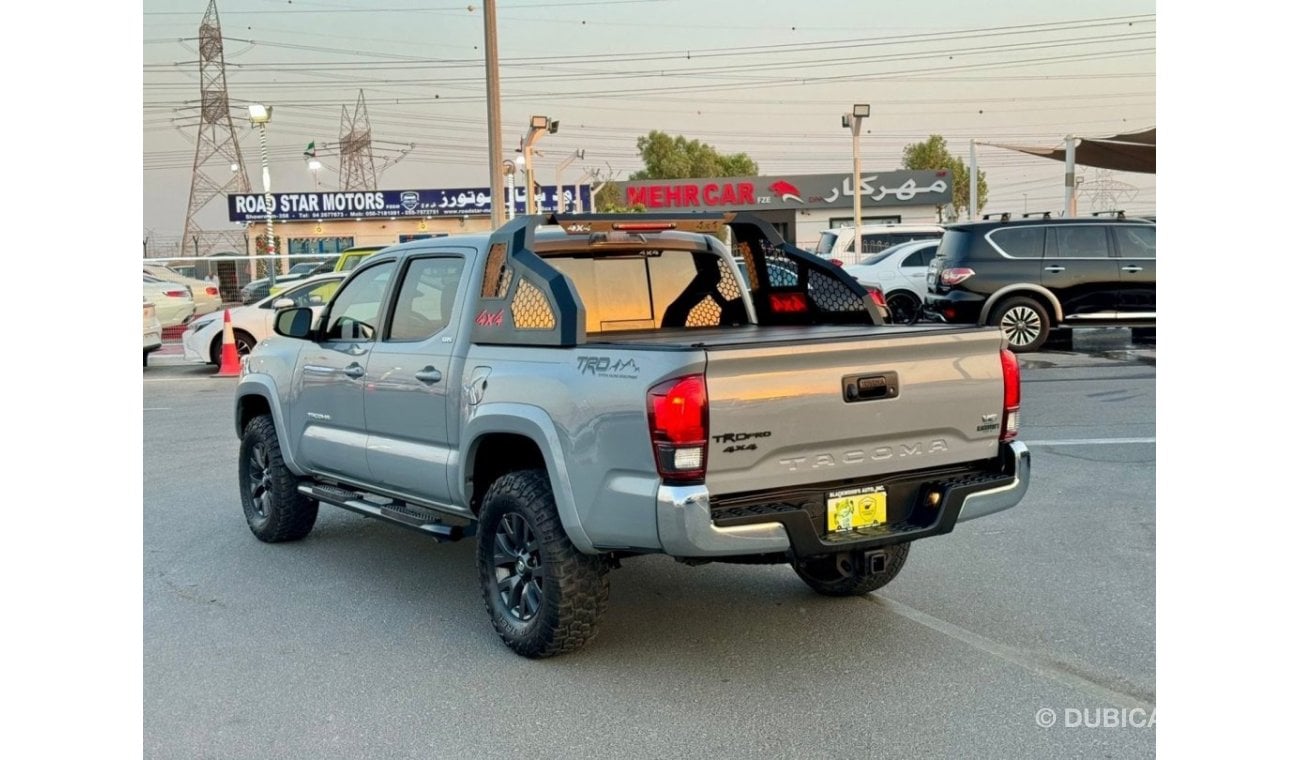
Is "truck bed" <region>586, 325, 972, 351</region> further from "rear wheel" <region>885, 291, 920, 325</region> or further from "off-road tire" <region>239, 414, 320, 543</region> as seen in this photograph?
"rear wheel" <region>885, 291, 920, 325</region>

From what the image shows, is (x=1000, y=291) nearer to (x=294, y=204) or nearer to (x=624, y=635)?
(x=624, y=635)

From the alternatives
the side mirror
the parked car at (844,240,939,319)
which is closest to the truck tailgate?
the side mirror

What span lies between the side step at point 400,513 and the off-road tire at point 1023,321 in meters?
11.9

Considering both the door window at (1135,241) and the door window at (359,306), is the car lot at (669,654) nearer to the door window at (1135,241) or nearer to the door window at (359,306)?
the door window at (359,306)

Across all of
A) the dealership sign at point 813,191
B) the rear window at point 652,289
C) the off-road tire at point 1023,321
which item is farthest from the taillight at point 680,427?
the dealership sign at point 813,191

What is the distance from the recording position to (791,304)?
6652 millimetres

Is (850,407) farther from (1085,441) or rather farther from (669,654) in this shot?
(1085,441)

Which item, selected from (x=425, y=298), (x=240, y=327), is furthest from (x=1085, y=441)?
(x=240, y=327)

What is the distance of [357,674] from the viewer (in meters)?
4.94

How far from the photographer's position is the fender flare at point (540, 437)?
15.5 feet

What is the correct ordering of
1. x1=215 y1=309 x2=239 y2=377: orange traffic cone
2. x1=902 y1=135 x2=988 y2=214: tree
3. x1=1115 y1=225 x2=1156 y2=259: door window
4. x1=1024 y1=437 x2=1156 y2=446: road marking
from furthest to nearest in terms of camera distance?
x1=902 y1=135 x2=988 y2=214: tree < x1=215 y1=309 x2=239 y2=377: orange traffic cone < x1=1115 y1=225 x2=1156 y2=259: door window < x1=1024 y1=437 x2=1156 y2=446: road marking

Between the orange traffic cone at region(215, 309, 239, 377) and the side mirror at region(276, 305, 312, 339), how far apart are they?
35.5ft

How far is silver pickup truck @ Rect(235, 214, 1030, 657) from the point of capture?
14.4ft
